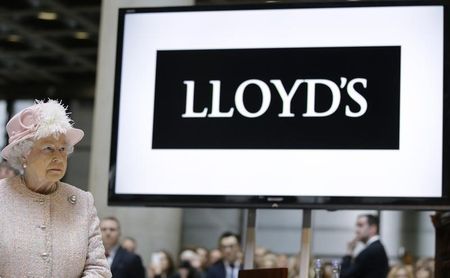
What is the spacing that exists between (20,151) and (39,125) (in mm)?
137

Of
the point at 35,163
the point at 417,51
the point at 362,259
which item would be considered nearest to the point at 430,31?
the point at 417,51

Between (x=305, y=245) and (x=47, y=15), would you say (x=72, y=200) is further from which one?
(x=47, y=15)

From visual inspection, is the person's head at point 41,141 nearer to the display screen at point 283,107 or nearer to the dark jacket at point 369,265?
the display screen at point 283,107

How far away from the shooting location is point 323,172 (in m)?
4.62

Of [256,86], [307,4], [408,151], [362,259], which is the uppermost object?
[307,4]

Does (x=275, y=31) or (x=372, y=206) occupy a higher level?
(x=275, y=31)

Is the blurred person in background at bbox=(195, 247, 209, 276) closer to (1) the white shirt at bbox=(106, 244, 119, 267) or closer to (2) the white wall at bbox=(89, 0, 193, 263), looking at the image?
(2) the white wall at bbox=(89, 0, 193, 263)

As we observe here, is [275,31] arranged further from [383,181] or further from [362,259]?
[362,259]

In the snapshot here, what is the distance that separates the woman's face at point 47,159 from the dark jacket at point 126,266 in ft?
15.8

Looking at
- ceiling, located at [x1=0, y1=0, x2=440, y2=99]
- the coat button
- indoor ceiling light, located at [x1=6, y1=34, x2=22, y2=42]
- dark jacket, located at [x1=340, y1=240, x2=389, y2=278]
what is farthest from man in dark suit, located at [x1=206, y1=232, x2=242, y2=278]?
indoor ceiling light, located at [x1=6, y1=34, x2=22, y2=42]

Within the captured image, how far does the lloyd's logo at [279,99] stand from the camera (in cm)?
459

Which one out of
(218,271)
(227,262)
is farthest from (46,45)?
(218,271)

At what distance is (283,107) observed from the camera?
15.3 feet

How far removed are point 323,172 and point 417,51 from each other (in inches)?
28.7
